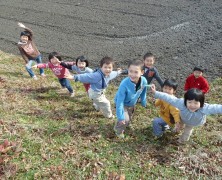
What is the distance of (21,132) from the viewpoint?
5605 mm

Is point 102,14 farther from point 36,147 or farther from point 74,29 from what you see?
point 36,147

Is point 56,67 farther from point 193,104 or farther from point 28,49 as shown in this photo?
point 193,104

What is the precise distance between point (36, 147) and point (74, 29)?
7.74 meters

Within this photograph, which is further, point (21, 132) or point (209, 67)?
point (209, 67)

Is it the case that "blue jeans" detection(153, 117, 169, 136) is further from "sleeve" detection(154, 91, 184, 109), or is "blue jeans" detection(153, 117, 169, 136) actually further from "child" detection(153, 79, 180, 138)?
"sleeve" detection(154, 91, 184, 109)

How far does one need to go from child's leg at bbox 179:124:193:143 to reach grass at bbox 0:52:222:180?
153mm

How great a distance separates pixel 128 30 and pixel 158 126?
257 inches

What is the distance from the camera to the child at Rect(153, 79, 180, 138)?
536 centimetres

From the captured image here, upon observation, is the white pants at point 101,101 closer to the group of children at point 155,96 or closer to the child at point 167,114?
the group of children at point 155,96

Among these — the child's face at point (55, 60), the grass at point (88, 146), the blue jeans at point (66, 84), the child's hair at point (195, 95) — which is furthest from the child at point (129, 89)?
the child's face at point (55, 60)

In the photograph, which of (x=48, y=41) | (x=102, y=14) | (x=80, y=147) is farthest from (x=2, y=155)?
(x=102, y=14)

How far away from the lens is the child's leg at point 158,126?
5.66 metres

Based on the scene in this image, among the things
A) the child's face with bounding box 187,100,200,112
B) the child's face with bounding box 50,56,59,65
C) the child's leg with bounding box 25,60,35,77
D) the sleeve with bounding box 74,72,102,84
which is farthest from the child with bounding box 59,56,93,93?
the child's face with bounding box 187,100,200,112

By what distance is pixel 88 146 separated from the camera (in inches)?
218
